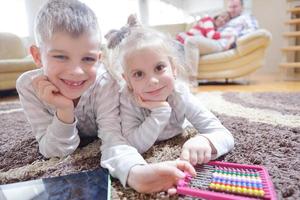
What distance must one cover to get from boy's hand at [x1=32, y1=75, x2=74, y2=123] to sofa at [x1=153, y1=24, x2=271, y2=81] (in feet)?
6.82

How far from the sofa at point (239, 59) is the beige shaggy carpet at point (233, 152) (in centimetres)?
140

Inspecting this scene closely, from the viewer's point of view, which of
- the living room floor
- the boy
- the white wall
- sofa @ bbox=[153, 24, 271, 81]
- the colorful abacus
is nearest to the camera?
the colorful abacus

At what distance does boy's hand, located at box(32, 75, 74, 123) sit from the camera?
67cm

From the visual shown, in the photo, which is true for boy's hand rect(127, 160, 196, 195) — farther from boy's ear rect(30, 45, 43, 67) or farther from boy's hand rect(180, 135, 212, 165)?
boy's ear rect(30, 45, 43, 67)

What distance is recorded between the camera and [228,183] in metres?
0.52

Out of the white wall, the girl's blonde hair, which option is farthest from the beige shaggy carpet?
the white wall

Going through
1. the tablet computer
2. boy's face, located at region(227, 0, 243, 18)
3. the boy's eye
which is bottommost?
the tablet computer

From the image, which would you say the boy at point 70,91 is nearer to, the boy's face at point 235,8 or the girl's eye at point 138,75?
the girl's eye at point 138,75

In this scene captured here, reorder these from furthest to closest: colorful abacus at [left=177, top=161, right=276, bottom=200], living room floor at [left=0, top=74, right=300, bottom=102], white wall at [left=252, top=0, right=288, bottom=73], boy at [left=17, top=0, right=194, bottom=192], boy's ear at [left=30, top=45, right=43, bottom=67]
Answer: white wall at [left=252, top=0, right=288, bottom=73] < living room floor at [left=0, top=74, right=300, bottom=102] < boy's ear at [left=30, top=45, right=43, bottom=67] < boy at [left=17, top=0, right=194, bottom=192] < colorful abacus at [left=177, top=161, right=276, bottom=200]

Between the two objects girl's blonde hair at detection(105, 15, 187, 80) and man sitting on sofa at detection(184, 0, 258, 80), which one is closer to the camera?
girl's blonde hair at detection(105, 15, 187, 80)

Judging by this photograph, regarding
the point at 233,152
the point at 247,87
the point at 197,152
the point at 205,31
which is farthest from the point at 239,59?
the point at 197,152

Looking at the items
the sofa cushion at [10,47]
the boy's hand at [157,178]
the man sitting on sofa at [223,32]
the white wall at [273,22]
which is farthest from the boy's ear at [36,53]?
the white wall at [273,22]

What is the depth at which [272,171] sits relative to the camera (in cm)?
60

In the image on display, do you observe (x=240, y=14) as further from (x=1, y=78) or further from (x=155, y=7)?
(x=1, y=78)
